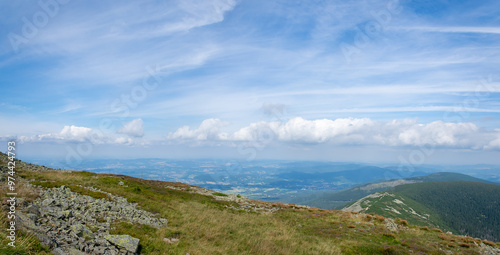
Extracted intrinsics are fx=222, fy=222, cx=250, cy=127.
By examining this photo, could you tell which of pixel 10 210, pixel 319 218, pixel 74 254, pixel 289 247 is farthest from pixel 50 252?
pixel 319 218

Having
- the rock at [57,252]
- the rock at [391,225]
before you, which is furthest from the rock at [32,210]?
the rock at [391,225]

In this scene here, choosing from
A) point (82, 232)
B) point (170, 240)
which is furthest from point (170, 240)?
point (82, 232)

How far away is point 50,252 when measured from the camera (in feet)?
32.1

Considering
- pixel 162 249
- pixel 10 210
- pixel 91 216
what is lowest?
pixel 162 249

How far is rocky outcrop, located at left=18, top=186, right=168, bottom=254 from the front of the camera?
11303 mm

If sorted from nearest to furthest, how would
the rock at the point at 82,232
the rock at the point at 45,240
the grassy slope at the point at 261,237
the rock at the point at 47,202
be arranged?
the rock at the point at 45,240
the rock at the point at 82,232
the rock at the point at 47,202
the grassy slope at the point at 261,237

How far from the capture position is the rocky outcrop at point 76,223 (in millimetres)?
11303

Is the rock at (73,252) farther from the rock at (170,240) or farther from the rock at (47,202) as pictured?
the rock at (47,202)

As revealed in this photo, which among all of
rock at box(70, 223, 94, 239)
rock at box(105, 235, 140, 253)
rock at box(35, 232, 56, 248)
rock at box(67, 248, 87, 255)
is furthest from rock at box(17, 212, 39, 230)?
rock at box(105, 235, 140, 253)

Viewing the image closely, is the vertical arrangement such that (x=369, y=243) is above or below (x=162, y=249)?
below

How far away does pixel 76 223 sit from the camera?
14.0 meters

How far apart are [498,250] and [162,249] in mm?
33588

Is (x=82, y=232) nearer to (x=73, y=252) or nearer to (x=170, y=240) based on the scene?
(x=73, y=252)

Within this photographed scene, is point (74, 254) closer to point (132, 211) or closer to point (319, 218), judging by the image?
point (132, 211)
